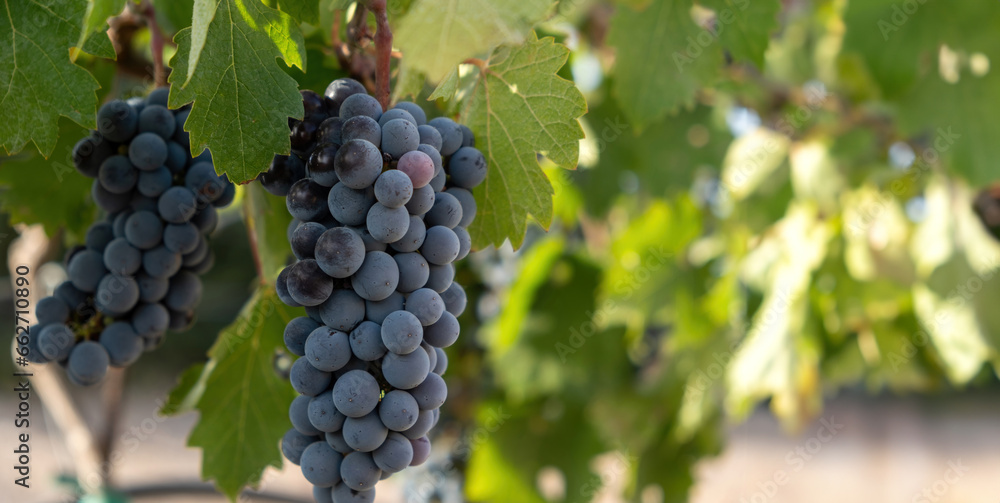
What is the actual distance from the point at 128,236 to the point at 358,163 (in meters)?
0.32

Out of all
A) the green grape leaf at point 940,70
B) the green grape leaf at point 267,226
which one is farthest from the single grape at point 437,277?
the green grape leaf at point 940,70

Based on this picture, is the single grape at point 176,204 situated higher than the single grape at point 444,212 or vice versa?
the single grape at point 176,204

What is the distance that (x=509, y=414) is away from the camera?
1983 mm

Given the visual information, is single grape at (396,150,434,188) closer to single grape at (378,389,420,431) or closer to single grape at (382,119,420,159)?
single grape at (382,119,420,159)

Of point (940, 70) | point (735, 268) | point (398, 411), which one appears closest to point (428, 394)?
point (398, 411)

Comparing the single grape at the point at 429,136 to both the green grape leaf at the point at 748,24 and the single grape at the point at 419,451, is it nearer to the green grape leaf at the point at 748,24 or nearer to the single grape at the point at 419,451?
the single grape at the point at 419,451

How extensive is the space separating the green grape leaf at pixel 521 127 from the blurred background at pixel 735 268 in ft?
2.66

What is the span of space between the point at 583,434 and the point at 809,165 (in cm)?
94

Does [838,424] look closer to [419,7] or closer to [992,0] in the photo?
[992,0]

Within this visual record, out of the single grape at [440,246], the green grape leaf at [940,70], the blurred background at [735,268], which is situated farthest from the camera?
the blurred background at [735,268]

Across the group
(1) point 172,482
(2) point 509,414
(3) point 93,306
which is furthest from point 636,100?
(1) point 172,482

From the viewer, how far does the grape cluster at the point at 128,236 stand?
66 cm

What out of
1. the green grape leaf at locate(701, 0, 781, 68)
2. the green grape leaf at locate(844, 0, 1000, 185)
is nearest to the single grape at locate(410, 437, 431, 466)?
the green grape leaf at locate(701, 0, 781, 68)

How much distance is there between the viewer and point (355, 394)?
0.47 metres
